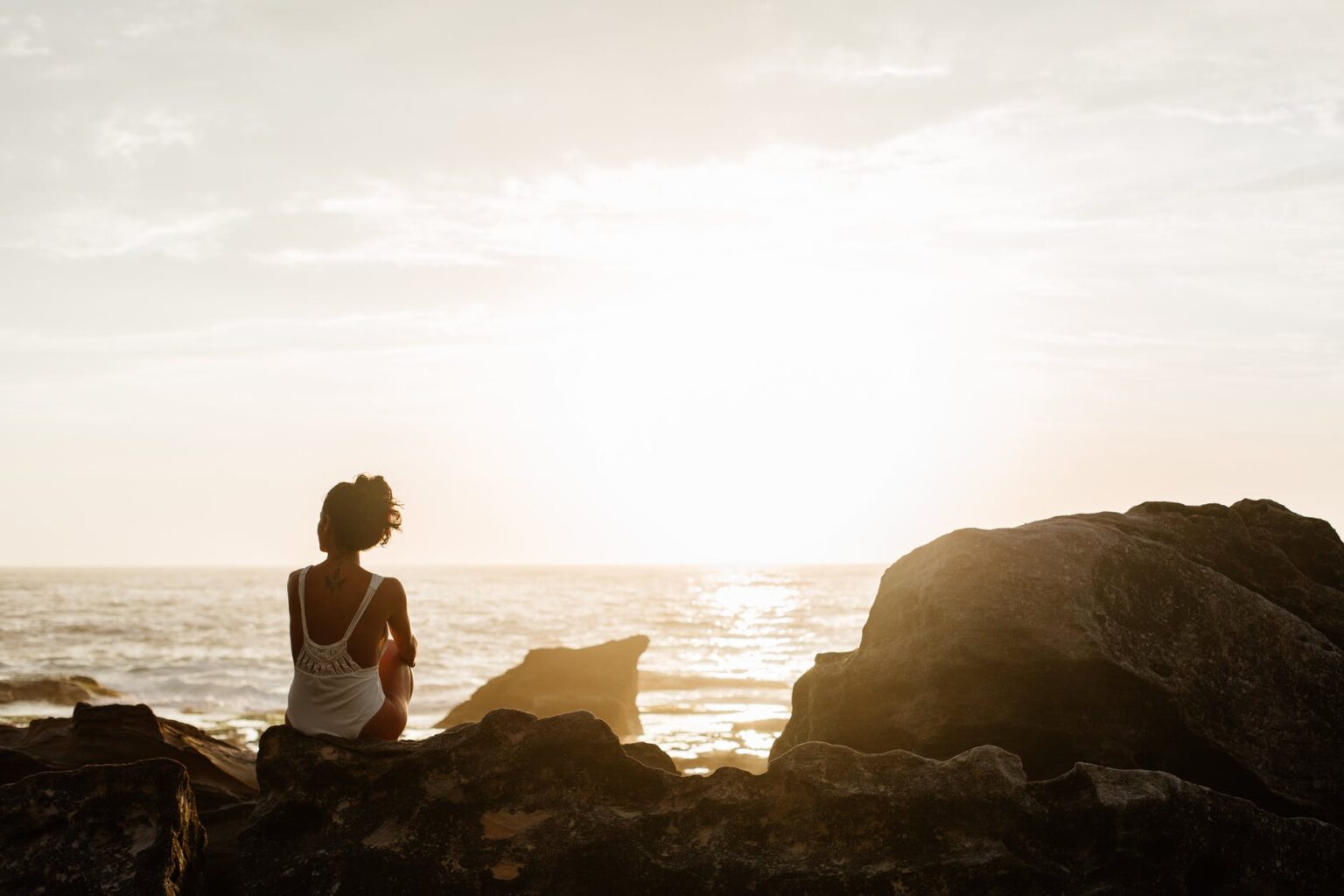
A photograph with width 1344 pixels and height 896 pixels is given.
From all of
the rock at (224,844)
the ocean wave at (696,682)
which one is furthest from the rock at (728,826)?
the ocean wave at (696,682)

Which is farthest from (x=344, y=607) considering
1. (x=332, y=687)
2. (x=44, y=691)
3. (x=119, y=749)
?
(x=44, y=691)

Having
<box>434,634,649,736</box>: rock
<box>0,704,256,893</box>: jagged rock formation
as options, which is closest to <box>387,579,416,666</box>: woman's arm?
<box>0,704,256,893</box>: jagged rock formation

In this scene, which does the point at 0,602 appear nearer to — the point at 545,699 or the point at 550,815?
the point at 545,699

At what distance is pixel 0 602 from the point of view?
91000 millimetres

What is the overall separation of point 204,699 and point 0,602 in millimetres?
70880

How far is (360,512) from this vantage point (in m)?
7.21

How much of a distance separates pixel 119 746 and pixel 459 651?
39992 millimetres

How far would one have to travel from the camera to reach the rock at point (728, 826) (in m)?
6.13

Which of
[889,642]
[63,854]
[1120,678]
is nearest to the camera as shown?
[63,854]

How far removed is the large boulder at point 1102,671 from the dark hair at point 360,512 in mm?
3676

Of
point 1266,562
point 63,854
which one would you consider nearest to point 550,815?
point 63,854

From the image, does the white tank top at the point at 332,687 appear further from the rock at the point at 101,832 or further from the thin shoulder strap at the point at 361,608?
the rock at the point at 101,832

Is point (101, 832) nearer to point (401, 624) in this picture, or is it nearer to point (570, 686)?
point (401, 624)

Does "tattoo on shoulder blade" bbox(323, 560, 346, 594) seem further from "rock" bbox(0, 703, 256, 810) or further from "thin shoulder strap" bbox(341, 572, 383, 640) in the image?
"rock" bbox(0, 703, 256, 810)
